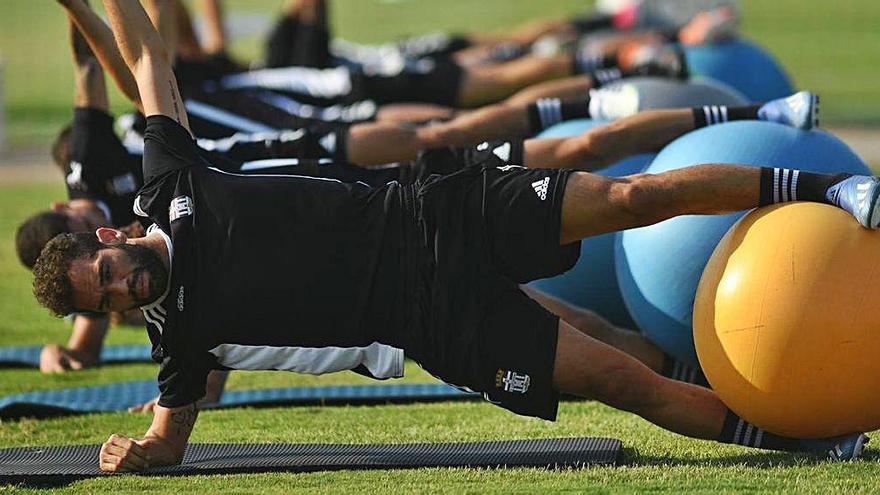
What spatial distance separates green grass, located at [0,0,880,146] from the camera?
19.5m

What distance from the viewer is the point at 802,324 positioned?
5.30 metres

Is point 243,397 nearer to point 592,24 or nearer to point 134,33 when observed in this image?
point 134,33

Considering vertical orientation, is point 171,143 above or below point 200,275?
above

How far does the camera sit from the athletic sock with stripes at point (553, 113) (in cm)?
818

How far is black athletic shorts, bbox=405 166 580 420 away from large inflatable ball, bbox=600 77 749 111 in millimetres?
2579

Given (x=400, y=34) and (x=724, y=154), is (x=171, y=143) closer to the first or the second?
(x=724, y=154)

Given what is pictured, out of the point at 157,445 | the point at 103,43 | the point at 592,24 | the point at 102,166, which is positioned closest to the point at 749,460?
the point at 157,445

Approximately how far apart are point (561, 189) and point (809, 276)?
99 centimetres

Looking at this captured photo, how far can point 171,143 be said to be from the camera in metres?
5.89

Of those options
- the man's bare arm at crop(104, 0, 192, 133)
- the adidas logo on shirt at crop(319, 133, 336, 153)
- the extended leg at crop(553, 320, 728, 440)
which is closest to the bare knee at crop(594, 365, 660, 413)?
the extended leg at crop(553, 320, 728, 440)

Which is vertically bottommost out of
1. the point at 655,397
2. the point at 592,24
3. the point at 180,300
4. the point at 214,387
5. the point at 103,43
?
the point at 214,387

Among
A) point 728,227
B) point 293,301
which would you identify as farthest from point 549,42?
point 293,301

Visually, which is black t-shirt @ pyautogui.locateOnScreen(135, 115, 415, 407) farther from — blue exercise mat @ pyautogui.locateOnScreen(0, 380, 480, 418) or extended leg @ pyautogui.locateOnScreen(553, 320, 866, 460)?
blue exercise mat @ pyautogui.locateOnScreen(0, 380, 480, 418)

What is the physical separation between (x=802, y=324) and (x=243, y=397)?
3187 mm
